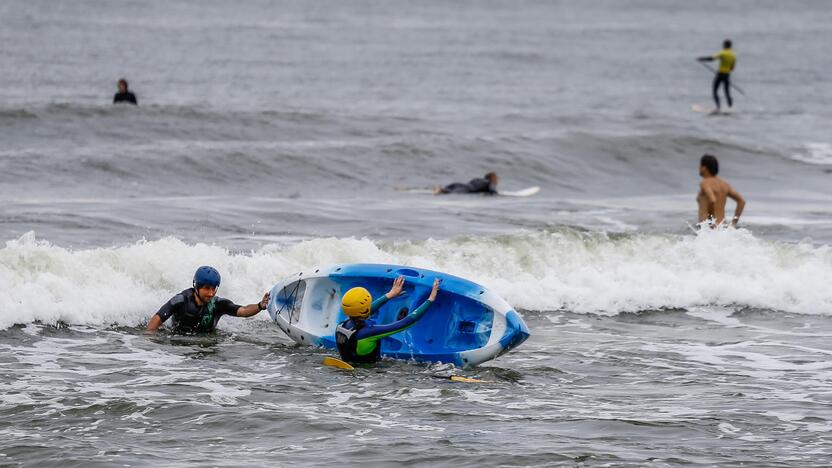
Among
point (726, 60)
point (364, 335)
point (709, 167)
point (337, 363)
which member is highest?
point (726, 60)

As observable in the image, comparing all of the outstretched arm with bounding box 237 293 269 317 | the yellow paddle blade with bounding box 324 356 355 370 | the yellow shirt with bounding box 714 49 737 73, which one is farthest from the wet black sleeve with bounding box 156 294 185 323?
the yellow shirt with bounding box 714 49 737 73

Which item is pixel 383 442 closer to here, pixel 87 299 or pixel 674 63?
pixel 87 299

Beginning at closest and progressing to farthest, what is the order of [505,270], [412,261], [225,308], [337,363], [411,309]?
[337,363] < [411,309] < [225,308] < [412,261] < [505,270]

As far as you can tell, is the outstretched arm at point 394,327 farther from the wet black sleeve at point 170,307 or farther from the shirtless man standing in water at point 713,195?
the shirtless man standing in water at point 713,195

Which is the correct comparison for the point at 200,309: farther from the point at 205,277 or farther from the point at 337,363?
the point at 337,363

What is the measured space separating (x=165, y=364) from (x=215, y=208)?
8173 mm

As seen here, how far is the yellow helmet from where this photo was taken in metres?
10.4

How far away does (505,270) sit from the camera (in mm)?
15078

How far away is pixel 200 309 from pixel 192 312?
0.08 m

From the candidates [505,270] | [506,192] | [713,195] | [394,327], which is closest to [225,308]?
[394,327]

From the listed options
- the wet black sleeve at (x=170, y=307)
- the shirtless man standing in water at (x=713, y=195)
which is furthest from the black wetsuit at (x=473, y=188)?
the wet black sleeve at (x=170, y=307)

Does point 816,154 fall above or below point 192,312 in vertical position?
above

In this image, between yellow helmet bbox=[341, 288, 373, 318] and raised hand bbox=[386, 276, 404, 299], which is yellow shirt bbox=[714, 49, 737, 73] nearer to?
raised hand bbox=[386, 276, 404, 299]

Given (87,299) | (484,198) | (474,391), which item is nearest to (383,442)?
(474,391)
